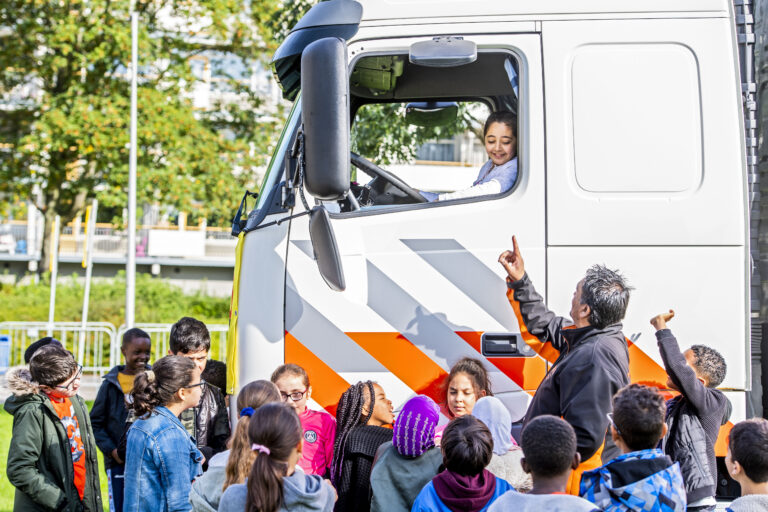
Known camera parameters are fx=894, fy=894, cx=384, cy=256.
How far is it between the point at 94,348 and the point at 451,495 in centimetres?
1417

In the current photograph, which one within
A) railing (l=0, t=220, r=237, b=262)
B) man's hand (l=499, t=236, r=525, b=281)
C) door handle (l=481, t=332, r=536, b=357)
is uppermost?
railing (l=0, t=220, r=237, b=262)

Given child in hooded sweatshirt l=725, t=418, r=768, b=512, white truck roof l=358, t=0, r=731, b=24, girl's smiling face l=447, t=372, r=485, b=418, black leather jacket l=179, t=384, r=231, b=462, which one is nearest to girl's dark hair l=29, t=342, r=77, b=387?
black leather jacket l=179, t=384, r=231, b=462

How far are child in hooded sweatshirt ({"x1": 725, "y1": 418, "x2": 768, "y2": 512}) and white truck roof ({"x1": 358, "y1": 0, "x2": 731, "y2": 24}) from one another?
1909 mm

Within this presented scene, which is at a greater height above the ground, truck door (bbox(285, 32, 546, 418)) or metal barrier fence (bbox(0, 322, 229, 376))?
truck door (bbox(285, 32, 546, 418))

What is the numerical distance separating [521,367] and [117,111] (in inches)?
782

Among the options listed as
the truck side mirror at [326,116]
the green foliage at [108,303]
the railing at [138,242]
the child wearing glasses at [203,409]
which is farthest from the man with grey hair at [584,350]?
the railing at [138,242]

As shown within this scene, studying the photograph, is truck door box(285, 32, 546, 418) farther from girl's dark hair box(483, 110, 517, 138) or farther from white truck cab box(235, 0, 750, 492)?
girl's dark hair box(483, 110, 517, 138)

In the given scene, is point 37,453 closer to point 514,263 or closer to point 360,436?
point 360,436

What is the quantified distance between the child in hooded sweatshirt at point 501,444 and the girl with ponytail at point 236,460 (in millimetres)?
889

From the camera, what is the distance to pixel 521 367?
407cm

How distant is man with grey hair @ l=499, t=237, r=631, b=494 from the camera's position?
3.60 m

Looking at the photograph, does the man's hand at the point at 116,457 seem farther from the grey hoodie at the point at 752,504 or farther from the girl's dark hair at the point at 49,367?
the grey hoodie at the point at 752,504

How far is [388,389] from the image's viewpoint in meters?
4.12

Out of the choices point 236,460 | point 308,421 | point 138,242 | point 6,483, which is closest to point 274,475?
point 236,460
